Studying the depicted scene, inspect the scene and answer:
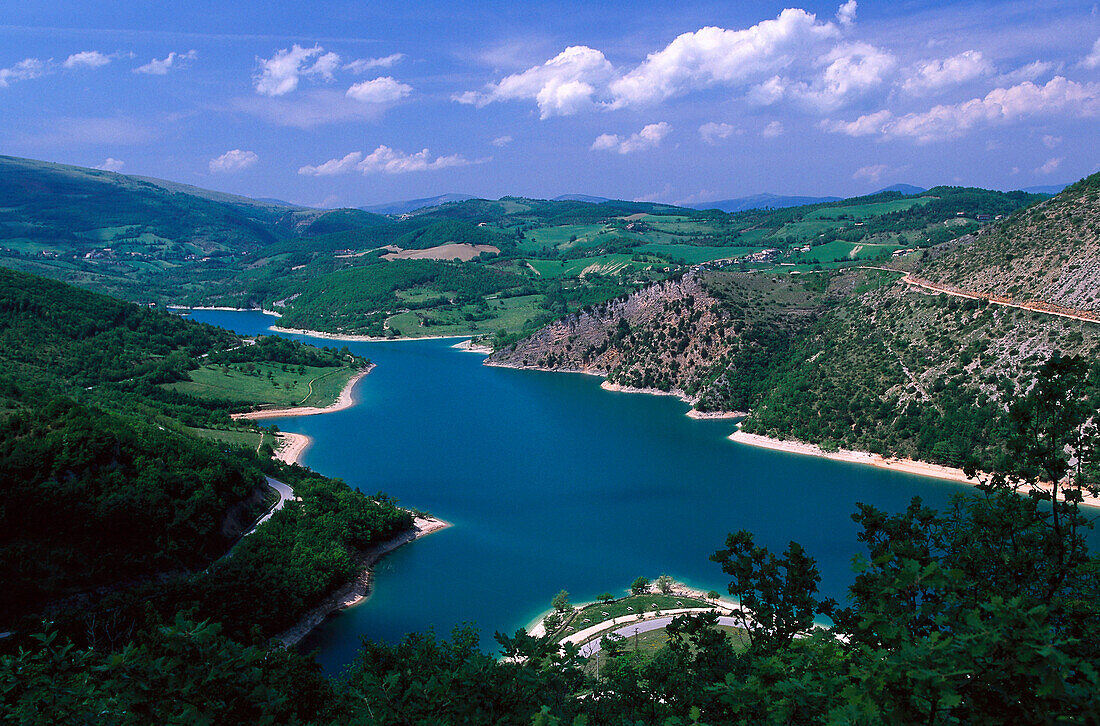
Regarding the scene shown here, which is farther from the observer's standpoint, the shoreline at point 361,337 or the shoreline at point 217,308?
the shoreline at point 217,308

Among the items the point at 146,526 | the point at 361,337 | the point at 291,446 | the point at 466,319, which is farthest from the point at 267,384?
the point at 466,319

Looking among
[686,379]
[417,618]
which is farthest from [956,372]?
[417,618]

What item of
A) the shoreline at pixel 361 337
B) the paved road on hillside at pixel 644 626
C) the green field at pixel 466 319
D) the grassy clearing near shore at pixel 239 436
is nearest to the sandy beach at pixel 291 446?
the grassy clearing near shore at pixel 239 436

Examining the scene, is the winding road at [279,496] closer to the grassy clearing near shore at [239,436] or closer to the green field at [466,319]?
the grassy clearing near shore at [239,436]

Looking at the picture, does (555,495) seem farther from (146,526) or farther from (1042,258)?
(1042,258)

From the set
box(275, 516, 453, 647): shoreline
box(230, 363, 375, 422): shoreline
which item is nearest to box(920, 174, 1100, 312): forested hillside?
box(275, 516, 453, 647): shoreline

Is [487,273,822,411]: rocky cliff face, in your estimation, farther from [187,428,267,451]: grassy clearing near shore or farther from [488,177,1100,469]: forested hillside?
[187,428,267,451]: grassy clearing near shore

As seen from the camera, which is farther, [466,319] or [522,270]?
[522,270]

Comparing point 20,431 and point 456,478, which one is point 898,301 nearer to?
point 456,478
